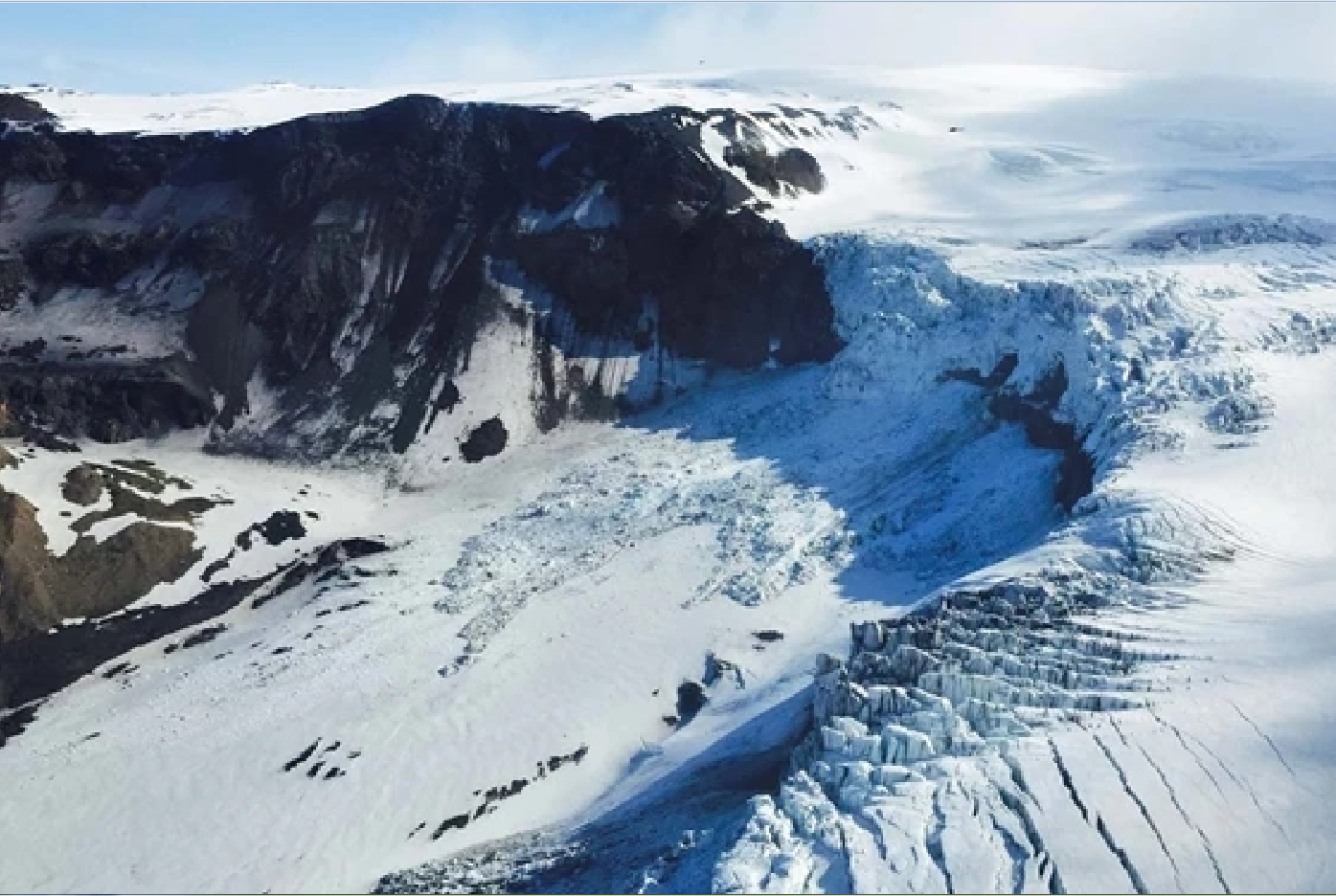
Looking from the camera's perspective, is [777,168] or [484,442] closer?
[484,442]

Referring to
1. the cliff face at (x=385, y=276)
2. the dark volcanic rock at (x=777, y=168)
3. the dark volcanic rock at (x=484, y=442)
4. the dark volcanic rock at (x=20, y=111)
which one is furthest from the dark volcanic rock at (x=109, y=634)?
the dark volcanic rock at (x=20, y=111)

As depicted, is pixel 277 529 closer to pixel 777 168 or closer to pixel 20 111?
pixel 777 168

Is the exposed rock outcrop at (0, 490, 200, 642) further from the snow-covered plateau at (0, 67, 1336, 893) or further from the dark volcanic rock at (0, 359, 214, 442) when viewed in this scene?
the dark volcanic rock at (0, 359, 214, 442)

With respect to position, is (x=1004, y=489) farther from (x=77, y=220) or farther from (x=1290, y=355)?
(x=77, y=220)

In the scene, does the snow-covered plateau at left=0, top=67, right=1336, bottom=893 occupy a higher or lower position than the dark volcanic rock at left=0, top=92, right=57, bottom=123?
lower

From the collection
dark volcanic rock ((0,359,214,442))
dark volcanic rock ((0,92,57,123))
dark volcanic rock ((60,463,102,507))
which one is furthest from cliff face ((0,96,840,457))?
dark volcanic rock ((60,463,102,507))

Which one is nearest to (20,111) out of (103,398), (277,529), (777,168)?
(103,398)
